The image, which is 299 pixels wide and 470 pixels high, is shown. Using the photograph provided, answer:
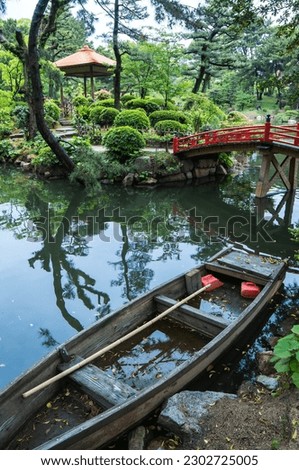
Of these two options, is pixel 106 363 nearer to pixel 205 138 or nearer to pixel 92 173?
pixel 92 173

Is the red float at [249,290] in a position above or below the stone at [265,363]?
above

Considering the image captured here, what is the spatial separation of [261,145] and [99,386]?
1136cm

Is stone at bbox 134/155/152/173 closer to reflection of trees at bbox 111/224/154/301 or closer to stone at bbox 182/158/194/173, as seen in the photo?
stone at bbox 182/158/194/173

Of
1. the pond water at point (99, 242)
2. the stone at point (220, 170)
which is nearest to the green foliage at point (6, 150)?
the pond water at point (99, 242)

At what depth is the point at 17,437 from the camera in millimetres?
3398

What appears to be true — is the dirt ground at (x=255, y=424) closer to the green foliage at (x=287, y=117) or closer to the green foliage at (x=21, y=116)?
the green foliage at (x=21, y=116)

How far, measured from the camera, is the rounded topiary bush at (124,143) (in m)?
15.2

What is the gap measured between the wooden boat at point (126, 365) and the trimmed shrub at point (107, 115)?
52.9 ft

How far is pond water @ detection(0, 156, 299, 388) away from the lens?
6.00m

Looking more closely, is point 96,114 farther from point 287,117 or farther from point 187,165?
point 287,117

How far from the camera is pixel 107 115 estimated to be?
20.4 meters

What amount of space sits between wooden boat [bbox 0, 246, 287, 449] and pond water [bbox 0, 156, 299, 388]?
42.2 inches

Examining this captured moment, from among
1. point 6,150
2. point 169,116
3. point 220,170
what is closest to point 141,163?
point 220,170

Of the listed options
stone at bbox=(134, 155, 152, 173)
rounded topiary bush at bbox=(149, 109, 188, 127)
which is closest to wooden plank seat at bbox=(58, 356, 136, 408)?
stone at bbox=(134, 155, 152, 173)
